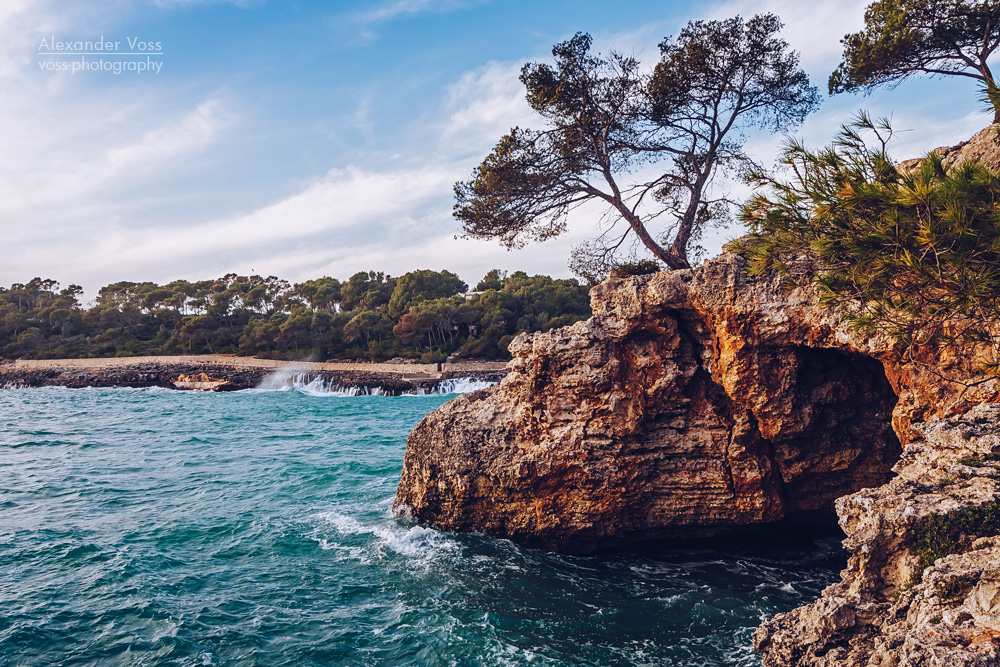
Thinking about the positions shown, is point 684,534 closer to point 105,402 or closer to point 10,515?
point 10,515

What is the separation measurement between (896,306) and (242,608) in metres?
9.72

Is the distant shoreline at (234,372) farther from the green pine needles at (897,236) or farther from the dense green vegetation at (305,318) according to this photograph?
the green pine needles at (897,236)

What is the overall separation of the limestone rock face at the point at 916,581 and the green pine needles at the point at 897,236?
1.21 meters

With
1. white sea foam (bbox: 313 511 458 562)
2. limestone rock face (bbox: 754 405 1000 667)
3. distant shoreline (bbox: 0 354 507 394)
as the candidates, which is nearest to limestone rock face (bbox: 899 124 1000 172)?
limestone rock face (bbox: 754 405 1000 667)

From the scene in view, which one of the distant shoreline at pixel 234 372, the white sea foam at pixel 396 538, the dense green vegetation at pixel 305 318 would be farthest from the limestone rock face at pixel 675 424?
the dense green vegetation at pixel 305 318

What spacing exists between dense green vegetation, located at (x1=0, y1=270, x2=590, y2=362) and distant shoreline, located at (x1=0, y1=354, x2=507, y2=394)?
386 centimetres

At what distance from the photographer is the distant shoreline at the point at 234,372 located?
48781 mm

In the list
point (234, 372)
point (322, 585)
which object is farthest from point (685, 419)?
point (234, 372)

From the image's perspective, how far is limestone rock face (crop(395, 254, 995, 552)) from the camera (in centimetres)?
922

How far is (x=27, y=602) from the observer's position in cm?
873

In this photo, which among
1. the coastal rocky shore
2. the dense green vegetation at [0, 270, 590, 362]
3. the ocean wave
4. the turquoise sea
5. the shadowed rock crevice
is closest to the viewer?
the turquoise sea

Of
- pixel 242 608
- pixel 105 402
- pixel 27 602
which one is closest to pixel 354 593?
pixel 242 608

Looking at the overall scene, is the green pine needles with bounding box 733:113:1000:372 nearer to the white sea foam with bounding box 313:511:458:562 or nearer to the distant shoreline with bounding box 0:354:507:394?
the white sea foam with bounding box 313:511:458:562

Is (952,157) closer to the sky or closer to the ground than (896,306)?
closer to the sky
